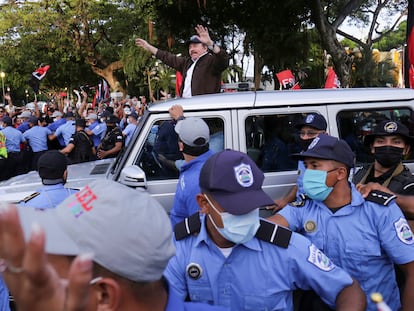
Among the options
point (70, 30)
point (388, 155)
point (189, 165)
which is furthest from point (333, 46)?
point (70, 30)

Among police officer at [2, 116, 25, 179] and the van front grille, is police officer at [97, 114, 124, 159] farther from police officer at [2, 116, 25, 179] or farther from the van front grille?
police officer at [2, 116, 25, 179]

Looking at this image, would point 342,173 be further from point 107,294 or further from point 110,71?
point 110,71

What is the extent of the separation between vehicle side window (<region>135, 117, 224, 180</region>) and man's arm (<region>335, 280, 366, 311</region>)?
7.87 feet

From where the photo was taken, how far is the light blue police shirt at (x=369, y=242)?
2.24 meters

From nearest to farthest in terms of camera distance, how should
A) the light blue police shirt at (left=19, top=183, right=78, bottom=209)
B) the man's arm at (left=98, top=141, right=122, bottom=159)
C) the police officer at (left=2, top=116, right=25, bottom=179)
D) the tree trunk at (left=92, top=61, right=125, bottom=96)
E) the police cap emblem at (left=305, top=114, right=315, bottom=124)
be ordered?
the light blue police shirt at (left=19, top=183, right=78, bottom=209), the police cap emblem at (left=305, top=114, right=315, bottom=124), the man's arm at (left=98, top=141, right=122, bottom=159), the police officer at (left=2, top=116, right=25, bottom=179), the tree trunk at (left=92, top=61, right=125, bottom=96)

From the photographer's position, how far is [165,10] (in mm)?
16312

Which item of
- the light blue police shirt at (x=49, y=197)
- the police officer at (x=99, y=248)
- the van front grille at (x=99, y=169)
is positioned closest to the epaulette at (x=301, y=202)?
the police officer at (x=99, y=248)

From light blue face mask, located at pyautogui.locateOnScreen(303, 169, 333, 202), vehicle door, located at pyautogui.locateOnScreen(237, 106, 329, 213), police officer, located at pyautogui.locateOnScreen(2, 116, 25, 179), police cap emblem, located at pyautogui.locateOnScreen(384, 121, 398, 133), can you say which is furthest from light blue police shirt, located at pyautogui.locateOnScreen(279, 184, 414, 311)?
police officer, located at pyautogui.locateOnScreen(2, 116, 25, 179)

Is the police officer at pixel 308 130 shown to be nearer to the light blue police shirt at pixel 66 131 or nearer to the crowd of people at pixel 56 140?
the crowd of people at pixel 56 140

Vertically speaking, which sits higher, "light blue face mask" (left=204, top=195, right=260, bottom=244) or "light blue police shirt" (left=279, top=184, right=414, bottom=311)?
"light blue face mask" (left=204, top=195, right=260, bottom=244)

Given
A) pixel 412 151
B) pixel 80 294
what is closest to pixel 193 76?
pixel 412 151

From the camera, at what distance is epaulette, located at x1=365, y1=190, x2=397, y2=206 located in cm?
234

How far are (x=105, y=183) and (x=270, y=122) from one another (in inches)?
122

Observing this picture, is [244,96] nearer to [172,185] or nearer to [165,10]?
[172,185]
